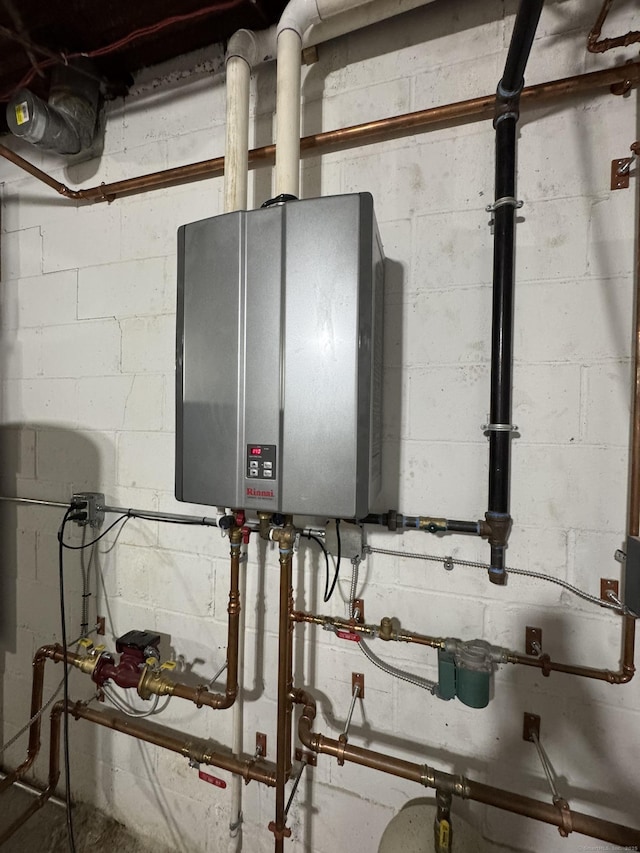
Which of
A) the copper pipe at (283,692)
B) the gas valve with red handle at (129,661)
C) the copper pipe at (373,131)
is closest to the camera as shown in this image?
the copper pipe at (373,131)

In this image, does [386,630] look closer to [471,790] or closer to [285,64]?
[471,790]

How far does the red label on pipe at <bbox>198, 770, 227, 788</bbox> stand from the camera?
114cm

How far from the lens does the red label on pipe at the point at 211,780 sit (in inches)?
44.9

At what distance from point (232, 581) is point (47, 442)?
3.08 ft

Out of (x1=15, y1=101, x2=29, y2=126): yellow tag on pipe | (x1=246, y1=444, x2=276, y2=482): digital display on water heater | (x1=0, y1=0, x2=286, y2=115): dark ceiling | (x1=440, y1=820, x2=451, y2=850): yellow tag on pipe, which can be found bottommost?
(x1=440, y1=820, x2=451, y2=850): yellow tag on pipe

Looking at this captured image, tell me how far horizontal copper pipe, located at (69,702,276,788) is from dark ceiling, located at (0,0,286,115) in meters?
1.99

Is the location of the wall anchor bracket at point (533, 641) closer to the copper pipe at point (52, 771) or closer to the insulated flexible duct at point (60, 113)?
the copper pipe at point (52, 771)

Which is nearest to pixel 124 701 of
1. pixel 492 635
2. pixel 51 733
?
pixel 51 733

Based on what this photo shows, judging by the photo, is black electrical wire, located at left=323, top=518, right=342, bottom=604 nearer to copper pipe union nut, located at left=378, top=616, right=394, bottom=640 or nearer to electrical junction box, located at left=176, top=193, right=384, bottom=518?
copper pipe union nut, located at left=378, top=616, right=394, bottom=640

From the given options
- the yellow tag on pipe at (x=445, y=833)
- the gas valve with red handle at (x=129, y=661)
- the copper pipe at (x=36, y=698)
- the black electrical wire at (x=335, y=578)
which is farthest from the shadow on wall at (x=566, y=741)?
the copper pipe at (x=36, y=698)

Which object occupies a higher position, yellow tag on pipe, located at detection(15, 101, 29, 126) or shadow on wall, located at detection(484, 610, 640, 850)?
yellow tag on pipe, located at detection(15, 101, 29, 126)

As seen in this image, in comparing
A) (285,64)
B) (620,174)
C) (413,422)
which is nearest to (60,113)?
(285,64)

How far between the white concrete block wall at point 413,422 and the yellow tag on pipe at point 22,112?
230 mm

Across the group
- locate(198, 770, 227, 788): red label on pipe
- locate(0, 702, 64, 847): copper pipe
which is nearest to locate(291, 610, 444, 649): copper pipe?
locate(198, 770, 227, 788): red label on pipe
